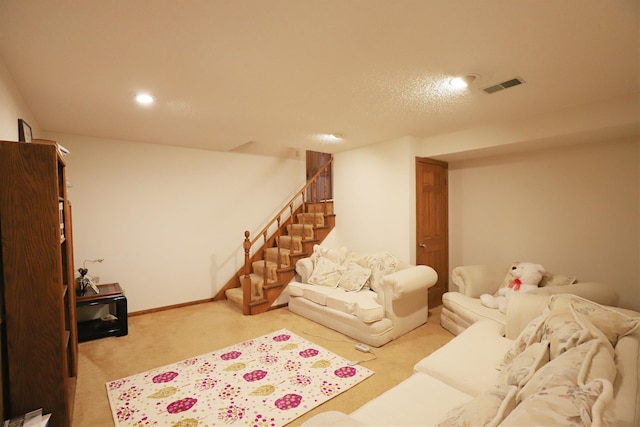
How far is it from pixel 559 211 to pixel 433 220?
1.38m

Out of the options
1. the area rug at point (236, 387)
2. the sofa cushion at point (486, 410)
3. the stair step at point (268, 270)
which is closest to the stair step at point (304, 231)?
the stair step at point (268, 270)

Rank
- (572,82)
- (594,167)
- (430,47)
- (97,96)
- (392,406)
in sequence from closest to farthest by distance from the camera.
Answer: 1. (392,406)
2. (430,47)
3. (572,82)
4. (97,96)
5. (594,167)

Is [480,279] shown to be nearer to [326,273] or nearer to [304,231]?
[326,273]

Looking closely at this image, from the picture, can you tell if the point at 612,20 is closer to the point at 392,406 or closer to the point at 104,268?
the point at 392,406

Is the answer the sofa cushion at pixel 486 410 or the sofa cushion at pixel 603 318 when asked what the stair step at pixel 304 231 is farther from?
the sofa cushion at pixel 486 410

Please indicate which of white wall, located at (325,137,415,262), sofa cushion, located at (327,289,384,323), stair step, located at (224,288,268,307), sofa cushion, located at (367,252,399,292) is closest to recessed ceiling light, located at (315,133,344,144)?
white wall, located at (325,137,415,262)

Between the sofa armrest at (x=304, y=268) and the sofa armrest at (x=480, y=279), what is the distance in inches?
72.5

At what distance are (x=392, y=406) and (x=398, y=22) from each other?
6.29 ft

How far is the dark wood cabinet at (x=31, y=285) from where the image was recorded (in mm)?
1560

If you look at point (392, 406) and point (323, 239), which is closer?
point (392, 406)

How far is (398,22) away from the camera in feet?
5.00

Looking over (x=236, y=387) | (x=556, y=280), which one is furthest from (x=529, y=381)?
(x=556, y=280)

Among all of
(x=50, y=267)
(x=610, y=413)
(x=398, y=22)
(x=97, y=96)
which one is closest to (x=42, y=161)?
(x=50, y=267)

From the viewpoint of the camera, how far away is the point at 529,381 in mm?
1049
